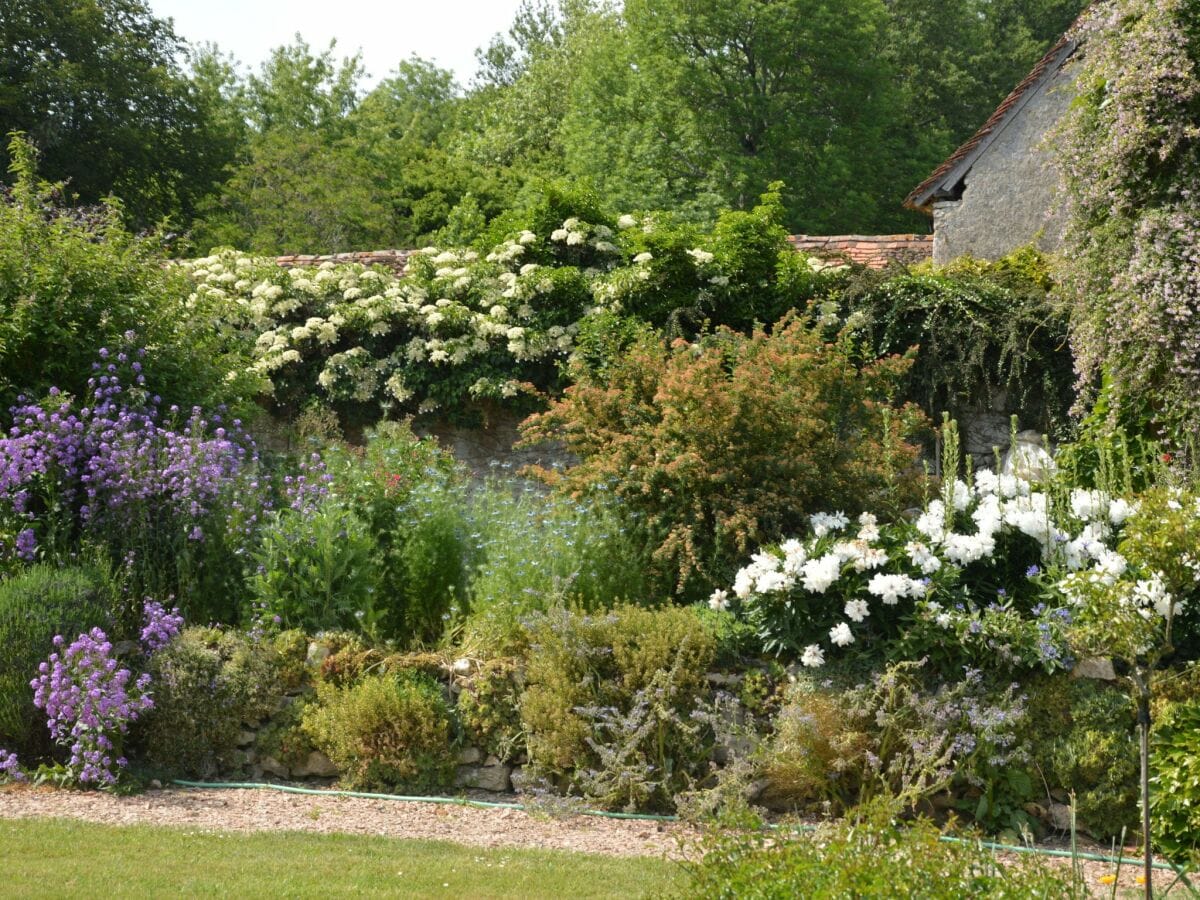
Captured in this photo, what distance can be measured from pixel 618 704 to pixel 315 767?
5.24ft

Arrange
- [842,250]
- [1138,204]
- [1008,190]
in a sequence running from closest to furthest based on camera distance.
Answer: [1138,204] < [842,250] < [1008,190]

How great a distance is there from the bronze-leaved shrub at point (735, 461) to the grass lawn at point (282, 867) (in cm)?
248

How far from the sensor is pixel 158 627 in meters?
6.40

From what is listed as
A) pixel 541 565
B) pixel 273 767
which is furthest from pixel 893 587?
A: pixel 273 767

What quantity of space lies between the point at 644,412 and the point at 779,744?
298cm

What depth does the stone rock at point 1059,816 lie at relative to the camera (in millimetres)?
5559

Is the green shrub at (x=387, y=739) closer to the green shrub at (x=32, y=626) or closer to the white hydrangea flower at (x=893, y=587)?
the green shrub at (x=32, y=626)

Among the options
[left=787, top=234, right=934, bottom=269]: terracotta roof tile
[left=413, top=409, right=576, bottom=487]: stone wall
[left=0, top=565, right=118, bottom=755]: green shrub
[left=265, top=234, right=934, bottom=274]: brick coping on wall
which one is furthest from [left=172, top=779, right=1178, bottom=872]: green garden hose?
[left=265, top=234, right=934, bottom=274]: brick coping on wall

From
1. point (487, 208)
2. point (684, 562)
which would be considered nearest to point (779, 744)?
point (684, 562)

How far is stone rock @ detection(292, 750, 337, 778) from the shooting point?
6.25 m

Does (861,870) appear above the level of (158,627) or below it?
below

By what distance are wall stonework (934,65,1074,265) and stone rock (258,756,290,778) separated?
34.6ft

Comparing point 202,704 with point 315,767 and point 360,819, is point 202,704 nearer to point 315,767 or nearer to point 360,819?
point 315,767

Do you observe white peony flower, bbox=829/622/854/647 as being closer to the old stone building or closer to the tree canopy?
the old stone building
